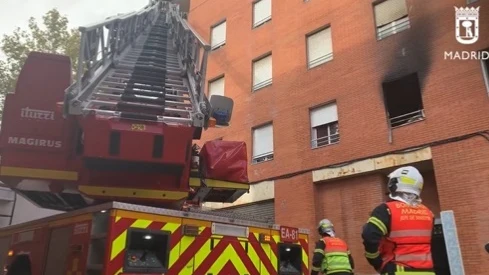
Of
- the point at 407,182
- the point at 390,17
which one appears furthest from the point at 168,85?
the point at 390,17

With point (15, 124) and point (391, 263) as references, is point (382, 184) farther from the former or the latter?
point (15, 124)

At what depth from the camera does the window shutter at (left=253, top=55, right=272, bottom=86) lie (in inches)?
563

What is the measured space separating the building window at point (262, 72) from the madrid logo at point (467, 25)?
6.06 meters

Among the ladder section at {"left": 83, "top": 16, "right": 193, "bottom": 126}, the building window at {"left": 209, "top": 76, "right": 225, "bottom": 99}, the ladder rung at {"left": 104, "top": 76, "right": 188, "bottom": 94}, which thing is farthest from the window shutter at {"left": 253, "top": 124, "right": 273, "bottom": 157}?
the ladder rung at {"left": 104, "top": 76, "right": 188, "bottom": 94}

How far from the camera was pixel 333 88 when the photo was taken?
11953mm

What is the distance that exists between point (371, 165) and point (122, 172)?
7758 mm

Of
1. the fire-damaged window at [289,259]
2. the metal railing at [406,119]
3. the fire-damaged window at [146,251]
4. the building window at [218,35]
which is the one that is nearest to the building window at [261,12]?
the building window at [218,35]

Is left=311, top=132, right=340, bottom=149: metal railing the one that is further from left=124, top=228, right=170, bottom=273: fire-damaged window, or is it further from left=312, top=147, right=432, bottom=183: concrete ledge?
left=124, top=228, right=170, bottom=273: fire-damaged window

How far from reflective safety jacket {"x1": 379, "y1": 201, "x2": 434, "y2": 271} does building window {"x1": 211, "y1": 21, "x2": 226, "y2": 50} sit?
1429 cm

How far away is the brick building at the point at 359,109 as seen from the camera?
29.9 ft

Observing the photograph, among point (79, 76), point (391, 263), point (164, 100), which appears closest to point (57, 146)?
point (79, 76)

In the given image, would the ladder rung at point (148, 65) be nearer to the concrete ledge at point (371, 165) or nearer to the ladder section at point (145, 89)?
the ladder section at point (145, 89)

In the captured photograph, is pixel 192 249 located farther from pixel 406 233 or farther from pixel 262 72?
pixel 262 72

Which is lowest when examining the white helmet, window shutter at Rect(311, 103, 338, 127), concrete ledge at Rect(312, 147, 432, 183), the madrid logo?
the white helmet
